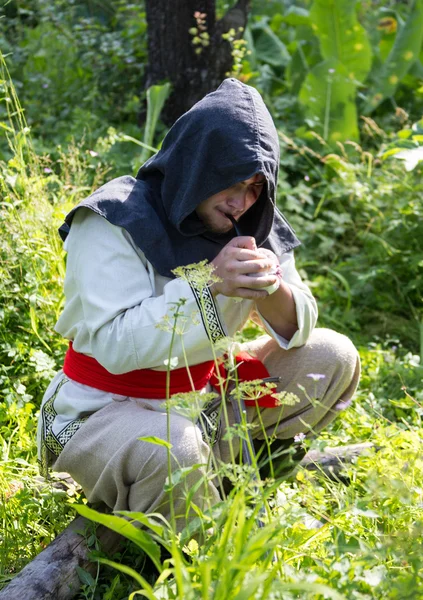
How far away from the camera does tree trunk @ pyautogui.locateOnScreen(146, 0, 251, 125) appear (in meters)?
4.82

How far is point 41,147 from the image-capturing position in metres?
4.48

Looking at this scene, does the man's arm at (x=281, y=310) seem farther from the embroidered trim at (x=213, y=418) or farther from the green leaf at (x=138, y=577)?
the green leaf at (x=138, y=577)

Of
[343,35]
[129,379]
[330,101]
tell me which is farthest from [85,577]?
[343,35]

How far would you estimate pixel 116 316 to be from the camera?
2.14 m

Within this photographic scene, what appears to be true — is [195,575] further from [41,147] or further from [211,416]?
[41,147]

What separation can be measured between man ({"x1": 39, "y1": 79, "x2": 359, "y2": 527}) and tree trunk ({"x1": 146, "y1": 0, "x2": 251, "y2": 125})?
2.59 meters

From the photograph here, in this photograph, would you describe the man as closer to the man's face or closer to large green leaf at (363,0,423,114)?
the man's face

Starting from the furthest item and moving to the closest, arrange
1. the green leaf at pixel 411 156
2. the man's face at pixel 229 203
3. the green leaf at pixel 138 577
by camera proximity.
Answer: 1. the green leaf at pixel 411 156
2. the man's face at pixel 229 203
3. the green leaf at pixel 138 577

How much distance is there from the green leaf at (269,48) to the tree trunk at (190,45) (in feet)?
3.72

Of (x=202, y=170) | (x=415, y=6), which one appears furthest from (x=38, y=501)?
(x=415, y=6)

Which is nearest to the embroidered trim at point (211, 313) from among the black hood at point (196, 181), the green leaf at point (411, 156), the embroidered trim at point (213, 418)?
the black hood at point (196, 181)

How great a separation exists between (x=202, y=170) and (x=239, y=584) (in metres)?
1.12

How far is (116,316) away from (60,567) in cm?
69

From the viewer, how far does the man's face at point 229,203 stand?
2.24m
